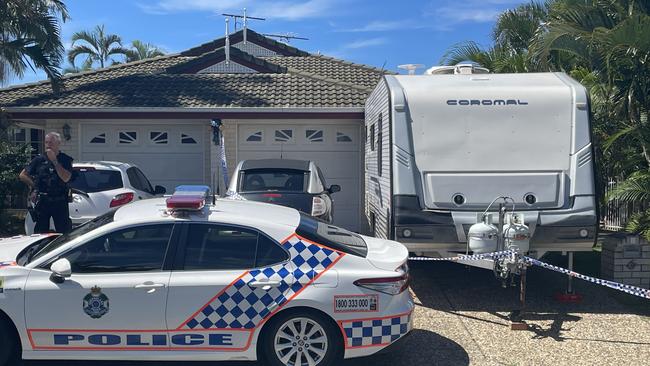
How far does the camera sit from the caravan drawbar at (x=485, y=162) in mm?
7203

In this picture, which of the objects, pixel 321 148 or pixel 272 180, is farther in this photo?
pixel 321 148

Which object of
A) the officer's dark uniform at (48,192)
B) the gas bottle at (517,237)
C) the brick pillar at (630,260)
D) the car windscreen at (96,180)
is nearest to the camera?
the gas bottle at (517,237)

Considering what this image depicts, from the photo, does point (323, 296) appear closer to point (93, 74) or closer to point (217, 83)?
point (217, 83)

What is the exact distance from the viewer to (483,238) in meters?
6.84

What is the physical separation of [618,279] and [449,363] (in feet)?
11.8

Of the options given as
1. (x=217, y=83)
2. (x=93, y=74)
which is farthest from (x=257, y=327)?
(x=93, y=74)

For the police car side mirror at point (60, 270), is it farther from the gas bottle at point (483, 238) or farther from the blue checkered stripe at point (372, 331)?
the gas bottle at point (483, 238)

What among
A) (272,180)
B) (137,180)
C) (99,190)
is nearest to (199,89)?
(137,180)

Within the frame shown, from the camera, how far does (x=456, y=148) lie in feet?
24.4

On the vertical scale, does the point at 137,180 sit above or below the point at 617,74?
below

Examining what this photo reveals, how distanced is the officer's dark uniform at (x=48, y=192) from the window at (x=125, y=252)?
2751 millimetres

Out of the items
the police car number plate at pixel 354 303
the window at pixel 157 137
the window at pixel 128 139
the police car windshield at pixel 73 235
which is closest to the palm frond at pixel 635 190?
the police car number plate at pixel 354 303

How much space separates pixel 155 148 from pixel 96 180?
14.3ft

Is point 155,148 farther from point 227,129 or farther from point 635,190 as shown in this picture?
point 635,190
